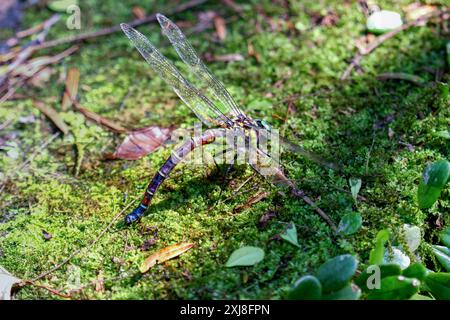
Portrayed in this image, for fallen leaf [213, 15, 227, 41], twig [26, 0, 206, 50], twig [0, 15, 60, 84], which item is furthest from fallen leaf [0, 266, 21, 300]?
fallen leaf [213, 15, 227, 41]

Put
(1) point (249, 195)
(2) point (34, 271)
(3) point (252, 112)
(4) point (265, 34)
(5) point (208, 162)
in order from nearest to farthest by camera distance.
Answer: (2) point (34, 271)
(1) point (249, 195)
(5) point (208, 162)
(3) point (252, 112)
(4) point (265, 34)

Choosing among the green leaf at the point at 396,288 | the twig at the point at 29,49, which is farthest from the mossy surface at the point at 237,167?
the green leaf at the point at 396,288

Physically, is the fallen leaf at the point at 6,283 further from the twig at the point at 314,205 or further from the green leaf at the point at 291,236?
the twig at the point at 314,205

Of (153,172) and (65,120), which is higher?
(65,120)
